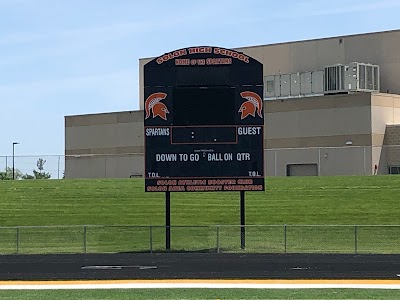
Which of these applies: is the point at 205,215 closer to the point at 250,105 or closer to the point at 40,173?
the point at 250,105

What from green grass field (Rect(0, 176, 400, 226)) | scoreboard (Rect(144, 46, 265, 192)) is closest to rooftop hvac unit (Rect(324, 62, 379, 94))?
green grass field (Rect(0, 176, 400, 226))

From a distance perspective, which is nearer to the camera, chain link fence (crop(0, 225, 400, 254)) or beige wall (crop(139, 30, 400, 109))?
chain link fence (crop(0, 225, 400, 254))

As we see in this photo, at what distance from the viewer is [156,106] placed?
91.4ft

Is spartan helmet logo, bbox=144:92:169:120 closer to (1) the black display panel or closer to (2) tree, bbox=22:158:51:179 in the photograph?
(1) the black display panel

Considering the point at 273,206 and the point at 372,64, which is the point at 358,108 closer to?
the point at 372,64

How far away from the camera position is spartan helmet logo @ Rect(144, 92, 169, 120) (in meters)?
27.7

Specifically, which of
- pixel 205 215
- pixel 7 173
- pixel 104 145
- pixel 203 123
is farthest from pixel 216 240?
pixel 7 173

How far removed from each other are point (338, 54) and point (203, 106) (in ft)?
131

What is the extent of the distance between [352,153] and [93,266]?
32142 millimetres

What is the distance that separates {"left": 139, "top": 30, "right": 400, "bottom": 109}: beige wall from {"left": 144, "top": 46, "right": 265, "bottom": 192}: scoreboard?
37.6 m

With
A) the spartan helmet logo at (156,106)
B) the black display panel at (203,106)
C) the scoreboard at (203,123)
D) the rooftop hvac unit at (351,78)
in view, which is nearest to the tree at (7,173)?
the rooftop hvac unit at (351,78)

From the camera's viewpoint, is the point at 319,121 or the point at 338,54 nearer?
the point at 319,121

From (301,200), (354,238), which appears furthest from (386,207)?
(354,238)

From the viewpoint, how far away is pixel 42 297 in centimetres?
1789
